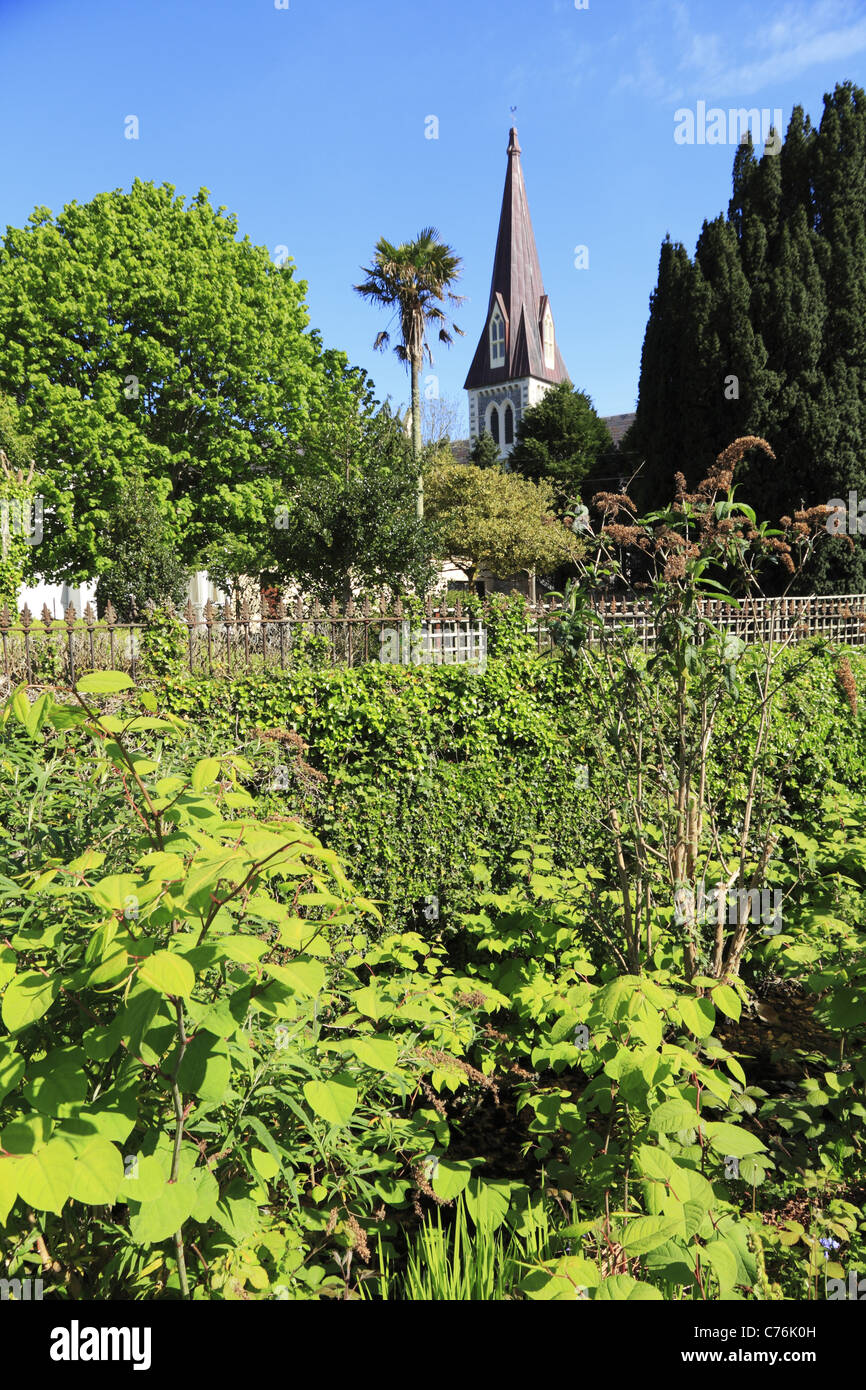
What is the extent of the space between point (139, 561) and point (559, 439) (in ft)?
93.4

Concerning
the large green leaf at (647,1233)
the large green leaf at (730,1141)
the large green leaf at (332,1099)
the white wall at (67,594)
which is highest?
the white wall at (67,594)

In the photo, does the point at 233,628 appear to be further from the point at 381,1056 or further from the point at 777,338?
the point at 777,338

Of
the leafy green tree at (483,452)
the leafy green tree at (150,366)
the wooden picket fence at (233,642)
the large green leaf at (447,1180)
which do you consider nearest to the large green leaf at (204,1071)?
the large green leaf at (447,1180)

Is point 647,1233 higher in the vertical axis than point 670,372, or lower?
lower

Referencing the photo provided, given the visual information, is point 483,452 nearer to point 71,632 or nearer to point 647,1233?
point 71,632

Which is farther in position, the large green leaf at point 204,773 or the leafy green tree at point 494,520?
the leafy green tree at point 494,520

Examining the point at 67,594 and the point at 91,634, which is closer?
the point at 91,634

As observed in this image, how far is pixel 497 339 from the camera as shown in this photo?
60469 millimetres

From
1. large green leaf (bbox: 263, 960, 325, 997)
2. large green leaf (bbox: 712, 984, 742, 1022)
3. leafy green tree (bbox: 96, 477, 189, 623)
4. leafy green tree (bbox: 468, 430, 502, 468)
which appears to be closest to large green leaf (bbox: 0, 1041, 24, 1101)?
large green leaf (bbox: 263, 960, 325, 997)

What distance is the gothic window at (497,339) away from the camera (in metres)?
60.0

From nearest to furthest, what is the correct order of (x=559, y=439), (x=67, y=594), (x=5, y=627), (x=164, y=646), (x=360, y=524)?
(x=164, y=646) < (x=5, y=627) < (x=360, y=524) < (x=67, y=594) < (x=559, y=439)

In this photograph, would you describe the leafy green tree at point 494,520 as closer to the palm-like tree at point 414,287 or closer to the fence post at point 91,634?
the palm-like tree at point 414,287

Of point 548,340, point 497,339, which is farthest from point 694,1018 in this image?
point 548,340
